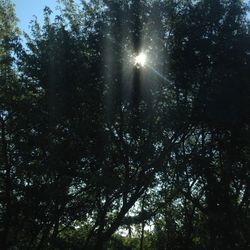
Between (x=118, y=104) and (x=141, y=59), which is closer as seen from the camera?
(x=141, y=59)

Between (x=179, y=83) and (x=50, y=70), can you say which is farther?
(x=179, y=83)

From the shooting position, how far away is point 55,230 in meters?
18.5

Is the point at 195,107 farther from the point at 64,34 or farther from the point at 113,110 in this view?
the point at 64,34

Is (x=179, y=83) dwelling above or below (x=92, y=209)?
above

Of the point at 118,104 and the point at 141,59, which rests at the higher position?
the point at 141,59

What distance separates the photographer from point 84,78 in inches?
597

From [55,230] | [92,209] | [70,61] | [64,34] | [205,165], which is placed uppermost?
[64,34]

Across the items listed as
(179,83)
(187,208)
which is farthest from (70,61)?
(187,208)

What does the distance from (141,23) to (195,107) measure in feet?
12.7

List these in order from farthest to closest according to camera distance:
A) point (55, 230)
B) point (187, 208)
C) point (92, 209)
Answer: point (187, 208)
point (92, 209)
point (55, 230)

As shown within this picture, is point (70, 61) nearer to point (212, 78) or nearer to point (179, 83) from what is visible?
point (179, 83)

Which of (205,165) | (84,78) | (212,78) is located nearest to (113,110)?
(84,78)

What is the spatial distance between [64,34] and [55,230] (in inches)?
333

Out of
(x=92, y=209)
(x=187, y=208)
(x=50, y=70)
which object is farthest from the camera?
(x=187, y=208)
